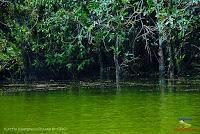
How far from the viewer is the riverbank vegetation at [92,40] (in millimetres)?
17703

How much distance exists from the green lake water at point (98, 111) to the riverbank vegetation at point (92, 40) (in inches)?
116

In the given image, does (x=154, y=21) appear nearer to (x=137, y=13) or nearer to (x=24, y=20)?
(x=137, y=13)

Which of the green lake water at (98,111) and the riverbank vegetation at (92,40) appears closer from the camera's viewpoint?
the green lake water at (98,111)

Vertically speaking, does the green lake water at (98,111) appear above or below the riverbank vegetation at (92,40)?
below

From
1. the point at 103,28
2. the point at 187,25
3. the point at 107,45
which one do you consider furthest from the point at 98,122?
the point at 107,45

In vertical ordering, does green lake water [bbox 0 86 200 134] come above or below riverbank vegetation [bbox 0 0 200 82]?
below

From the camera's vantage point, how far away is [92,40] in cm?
1948

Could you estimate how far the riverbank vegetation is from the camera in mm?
17703

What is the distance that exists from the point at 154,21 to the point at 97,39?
2.46m

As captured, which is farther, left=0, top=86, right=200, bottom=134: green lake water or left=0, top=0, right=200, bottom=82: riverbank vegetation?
left=0, top=0, right=200, bottom=82: riverbank vegetation

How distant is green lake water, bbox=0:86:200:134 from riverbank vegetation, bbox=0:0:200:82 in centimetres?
296

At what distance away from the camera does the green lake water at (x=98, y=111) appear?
372 inches

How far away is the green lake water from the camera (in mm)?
9453

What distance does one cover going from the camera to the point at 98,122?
394 inches
